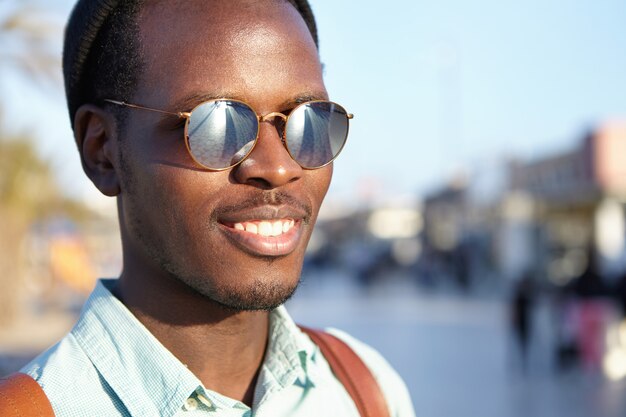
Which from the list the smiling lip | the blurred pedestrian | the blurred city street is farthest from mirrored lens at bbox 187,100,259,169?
the blurred pedestrian

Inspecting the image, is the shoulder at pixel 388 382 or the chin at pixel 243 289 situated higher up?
the chin at pixel 243 289

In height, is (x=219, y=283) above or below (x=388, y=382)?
above

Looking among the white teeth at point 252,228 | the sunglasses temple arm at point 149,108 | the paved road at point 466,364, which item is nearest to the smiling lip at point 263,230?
the white teeth at point 252,228

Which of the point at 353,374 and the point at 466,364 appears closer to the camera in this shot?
the point at 353,374

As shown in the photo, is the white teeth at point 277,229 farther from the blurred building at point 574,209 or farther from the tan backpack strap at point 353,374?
the blurred building at point 574,209

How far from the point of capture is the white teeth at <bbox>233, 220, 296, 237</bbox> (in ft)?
4.62

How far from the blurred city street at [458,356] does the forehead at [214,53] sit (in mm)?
5168

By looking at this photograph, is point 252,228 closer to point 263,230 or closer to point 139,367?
point 263,230

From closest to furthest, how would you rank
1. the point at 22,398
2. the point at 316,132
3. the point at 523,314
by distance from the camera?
the point at 22,398 → the point at 316,132 → the point at 523,314

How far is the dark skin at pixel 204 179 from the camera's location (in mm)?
1397

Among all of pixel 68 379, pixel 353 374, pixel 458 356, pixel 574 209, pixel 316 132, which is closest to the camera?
pixel 68 379

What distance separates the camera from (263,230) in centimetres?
142

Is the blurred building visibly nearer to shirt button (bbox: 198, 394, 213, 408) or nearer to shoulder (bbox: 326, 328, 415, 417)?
shoulder (bbox: 326, 328, 415, 417)

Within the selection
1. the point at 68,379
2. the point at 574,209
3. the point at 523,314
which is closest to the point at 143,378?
the point at 68,379
